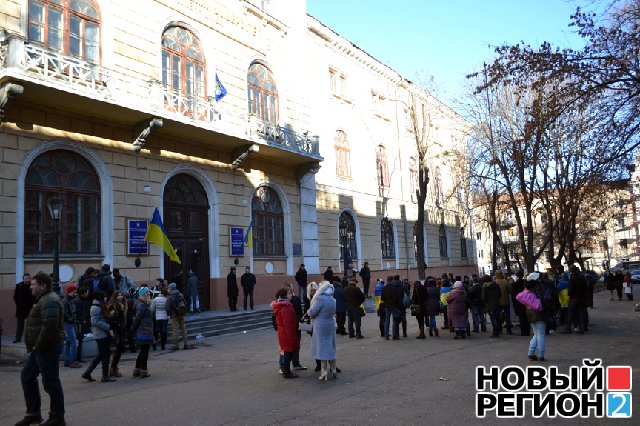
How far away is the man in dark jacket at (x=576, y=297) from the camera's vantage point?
15.2m

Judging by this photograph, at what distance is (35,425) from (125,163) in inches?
478

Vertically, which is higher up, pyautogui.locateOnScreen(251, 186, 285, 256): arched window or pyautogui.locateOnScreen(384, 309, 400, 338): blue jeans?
pyautogui.locateOnScreen(251, 186, 285, 256): arched window

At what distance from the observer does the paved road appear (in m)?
7.11

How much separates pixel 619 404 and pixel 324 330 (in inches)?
183

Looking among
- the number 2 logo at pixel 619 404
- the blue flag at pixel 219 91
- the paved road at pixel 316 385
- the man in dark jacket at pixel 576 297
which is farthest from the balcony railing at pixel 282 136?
the number 2 logo at pixel 619 404

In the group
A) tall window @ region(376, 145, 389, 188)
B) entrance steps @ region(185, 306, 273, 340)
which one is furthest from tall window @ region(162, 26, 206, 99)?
tall window @ region(376, 145, 389, 188)

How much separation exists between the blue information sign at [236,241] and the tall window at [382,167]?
1370cm

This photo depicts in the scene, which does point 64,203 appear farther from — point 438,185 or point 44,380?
point 438,185

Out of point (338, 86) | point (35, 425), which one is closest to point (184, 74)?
point (338, 86)

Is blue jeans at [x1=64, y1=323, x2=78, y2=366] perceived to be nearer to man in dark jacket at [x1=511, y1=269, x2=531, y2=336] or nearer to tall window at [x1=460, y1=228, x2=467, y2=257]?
man in dark jacket at [x1=511, y1=269, x2=531, y2=336]

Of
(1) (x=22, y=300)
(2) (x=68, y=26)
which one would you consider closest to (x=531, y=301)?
(1) (x=22, y=300)

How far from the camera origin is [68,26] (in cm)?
1661

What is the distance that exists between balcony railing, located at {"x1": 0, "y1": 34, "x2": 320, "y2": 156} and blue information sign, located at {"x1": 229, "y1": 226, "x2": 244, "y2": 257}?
366 cm

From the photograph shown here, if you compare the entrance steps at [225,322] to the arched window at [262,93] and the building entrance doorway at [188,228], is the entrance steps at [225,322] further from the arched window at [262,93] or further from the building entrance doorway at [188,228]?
the arched window at [262,93]
